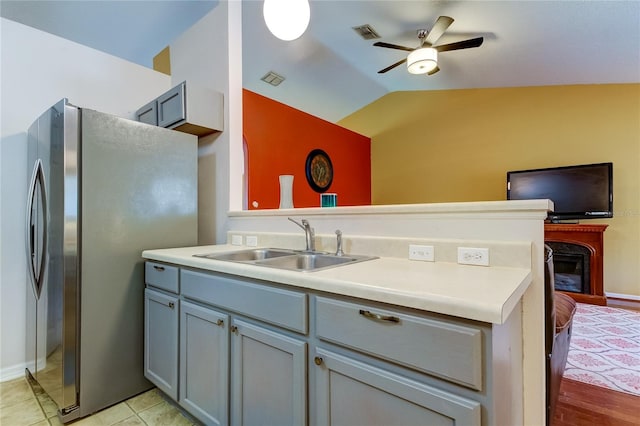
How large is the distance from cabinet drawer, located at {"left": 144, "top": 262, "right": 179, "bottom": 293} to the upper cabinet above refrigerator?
1.06 metres

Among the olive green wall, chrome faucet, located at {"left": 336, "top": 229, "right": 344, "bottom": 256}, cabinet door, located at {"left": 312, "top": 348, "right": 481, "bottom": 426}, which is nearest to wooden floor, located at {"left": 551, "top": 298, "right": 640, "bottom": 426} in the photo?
cabinet door, located at {"left": 312, "top": 348, "right": 481, "bottom": 426}

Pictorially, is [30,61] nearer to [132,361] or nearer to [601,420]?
[132,361]

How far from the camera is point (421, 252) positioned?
1.44m

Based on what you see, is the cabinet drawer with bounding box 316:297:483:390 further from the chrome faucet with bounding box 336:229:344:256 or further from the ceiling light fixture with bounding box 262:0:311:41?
the ceiling light fixture with bounding box 262:0:311:41

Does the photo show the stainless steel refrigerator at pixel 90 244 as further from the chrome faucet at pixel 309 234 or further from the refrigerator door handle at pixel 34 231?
the chrome faucet at pixel 309 234

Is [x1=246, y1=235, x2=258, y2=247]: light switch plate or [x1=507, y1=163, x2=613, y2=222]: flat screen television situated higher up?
[x1=507, y1=163, x2=613, y2=222]: flat screen television

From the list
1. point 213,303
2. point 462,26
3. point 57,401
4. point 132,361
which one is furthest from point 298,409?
point 462,26

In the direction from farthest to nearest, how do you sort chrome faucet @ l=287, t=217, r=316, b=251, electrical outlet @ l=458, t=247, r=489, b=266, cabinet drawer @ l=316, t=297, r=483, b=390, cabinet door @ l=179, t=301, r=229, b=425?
1. chrome faucet @ l=287, t=217, r=316, b=251
2. cabinet door @ l=179, t=301, r=229, b=425
3. electrical outlet @ l=458, t=247, r=489, b=266
4. cabinet drawer @ l=316, t=297, r=483, b=390

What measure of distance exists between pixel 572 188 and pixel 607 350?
7.62ft

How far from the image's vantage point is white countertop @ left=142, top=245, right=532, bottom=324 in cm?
79

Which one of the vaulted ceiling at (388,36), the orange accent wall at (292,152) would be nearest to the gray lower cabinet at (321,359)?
the vaulted ceiling at (388,36)

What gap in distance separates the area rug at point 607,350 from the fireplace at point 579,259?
363 millimetres

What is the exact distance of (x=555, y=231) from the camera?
4105 mm

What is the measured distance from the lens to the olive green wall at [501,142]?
3908mm
